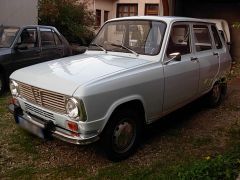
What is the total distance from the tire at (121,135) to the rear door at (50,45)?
4717 millimetres

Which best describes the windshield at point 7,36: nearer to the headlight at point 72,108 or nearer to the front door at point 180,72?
the front door at point 180,72

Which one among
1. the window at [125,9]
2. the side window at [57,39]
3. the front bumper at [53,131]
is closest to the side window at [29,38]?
the side window at [57,39]

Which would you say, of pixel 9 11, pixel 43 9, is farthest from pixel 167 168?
pixel 43 9

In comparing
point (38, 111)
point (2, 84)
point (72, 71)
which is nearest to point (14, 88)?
point (38, 111)

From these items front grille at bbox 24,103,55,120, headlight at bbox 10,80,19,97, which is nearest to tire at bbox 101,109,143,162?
front grille at bbox 24,103,55,120

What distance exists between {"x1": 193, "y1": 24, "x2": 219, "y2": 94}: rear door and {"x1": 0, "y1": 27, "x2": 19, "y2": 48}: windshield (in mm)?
4302

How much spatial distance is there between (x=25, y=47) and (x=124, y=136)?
464 centimetres

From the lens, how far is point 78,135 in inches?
164

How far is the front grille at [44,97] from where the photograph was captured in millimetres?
4242

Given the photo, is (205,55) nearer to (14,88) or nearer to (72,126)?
(72,126)

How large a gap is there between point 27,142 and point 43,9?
39.8ft

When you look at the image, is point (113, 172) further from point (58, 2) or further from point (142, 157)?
point (58, 2)

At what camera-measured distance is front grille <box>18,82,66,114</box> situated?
13.9ft

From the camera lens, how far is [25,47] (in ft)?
27.7
